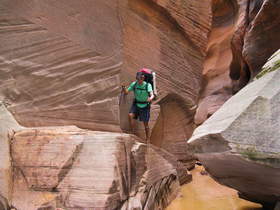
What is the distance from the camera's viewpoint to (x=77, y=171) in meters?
3.35

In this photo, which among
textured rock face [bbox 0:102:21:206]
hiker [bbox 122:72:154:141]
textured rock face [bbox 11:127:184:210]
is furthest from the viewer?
hiker [bbox 122:72:154:141]

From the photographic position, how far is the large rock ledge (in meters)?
3.22

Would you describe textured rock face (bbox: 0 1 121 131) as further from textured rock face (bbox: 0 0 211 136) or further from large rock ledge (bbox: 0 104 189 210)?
large rock ledge (bbox: 0 104 189 210)

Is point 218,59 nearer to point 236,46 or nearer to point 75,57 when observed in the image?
point 236,46

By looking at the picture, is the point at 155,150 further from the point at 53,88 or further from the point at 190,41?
the point at 190,41

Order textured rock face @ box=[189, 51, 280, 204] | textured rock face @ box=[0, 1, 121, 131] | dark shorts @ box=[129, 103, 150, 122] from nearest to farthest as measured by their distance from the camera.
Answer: textured rock face @ box=[189, 51, 280, 204] < textured rock face @ box=[0, 1, 121, 131] < dark shorts @ box=[129, 103, 150, 122]

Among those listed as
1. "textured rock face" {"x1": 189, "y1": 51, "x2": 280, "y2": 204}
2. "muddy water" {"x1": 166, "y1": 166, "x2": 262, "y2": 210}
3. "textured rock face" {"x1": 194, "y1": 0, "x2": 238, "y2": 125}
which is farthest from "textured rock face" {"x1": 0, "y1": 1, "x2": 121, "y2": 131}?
"textured rock face" {"x1": 194, "y1": 0, "x2": 238, "y2": 125}

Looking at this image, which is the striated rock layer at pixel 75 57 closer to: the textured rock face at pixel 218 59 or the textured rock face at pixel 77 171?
the textured rock face at pixel 77 171

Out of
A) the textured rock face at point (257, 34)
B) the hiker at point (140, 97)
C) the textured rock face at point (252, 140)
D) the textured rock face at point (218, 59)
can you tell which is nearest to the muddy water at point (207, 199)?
the textured rock face at point (252, 140)

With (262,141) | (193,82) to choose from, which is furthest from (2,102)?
(193,82)

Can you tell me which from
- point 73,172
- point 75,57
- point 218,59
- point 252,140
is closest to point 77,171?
point 73,172

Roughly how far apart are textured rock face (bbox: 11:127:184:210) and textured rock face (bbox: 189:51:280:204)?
1064mm

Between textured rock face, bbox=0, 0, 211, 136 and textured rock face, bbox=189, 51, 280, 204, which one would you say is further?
textured rock face, bbox=0, 0, 211, 136

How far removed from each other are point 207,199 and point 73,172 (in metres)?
2.52
